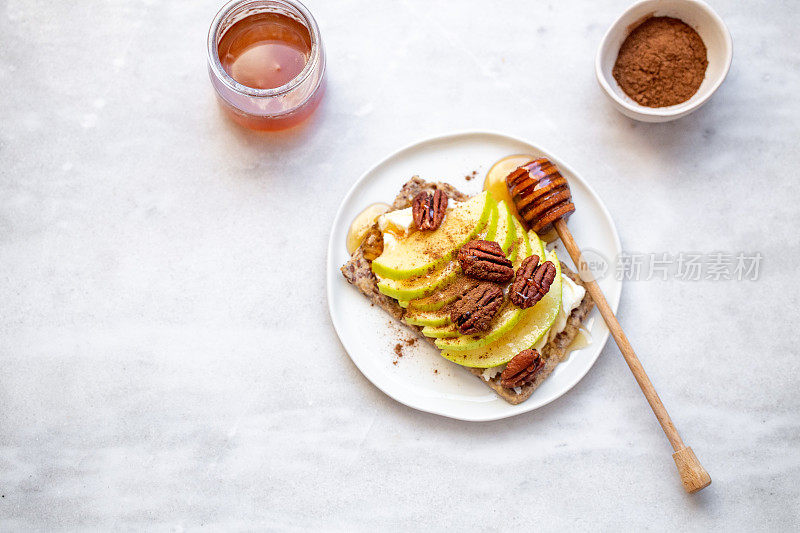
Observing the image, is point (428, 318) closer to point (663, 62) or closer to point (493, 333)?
point (493, 333)

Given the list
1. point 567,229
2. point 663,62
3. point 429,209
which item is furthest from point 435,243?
point 663,62

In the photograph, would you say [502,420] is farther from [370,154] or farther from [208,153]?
[208,153]

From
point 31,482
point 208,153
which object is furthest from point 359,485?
point 208,153

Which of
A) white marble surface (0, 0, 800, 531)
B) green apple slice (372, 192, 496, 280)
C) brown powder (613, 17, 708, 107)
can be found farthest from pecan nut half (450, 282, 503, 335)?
brown powder (613, 17, 708, 107)

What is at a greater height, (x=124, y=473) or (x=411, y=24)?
(x=411, y=24)

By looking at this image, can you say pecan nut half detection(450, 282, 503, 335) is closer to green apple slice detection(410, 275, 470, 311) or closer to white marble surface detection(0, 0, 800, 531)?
green apple slice detection(410, 275, 470, 311)

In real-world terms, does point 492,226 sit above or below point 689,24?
below

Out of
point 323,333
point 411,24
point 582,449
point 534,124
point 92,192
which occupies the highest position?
point 411,24
